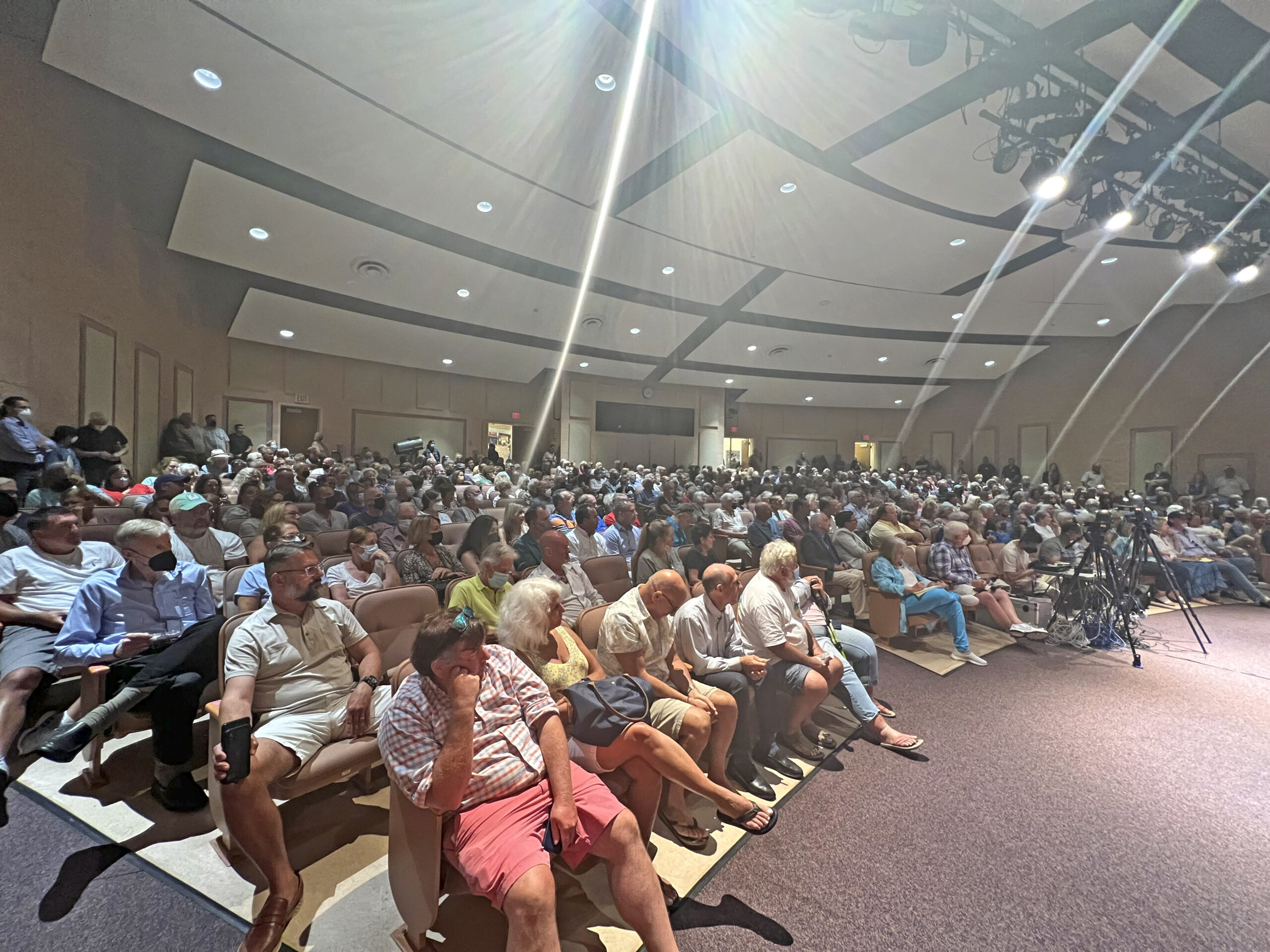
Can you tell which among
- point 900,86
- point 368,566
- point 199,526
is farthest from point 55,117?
point 900,86

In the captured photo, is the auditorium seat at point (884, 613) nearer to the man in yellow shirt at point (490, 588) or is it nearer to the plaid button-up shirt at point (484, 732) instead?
the man in yellow shirt at point (490, 588)

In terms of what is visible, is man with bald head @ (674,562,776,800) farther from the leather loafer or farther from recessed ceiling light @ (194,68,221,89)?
recessed ceiling light @ (194,68,221,89)

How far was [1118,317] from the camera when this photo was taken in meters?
13.2

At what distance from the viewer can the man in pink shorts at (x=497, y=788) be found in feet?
4.30

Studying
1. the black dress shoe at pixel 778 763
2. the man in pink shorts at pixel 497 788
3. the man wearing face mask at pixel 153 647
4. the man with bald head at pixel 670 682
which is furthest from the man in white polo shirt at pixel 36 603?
the black dress shoe at pixel 778 763

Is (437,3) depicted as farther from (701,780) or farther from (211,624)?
(701,780)

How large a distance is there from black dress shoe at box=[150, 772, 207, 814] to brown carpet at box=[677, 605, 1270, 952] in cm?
193

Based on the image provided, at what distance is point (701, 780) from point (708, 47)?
225 inches

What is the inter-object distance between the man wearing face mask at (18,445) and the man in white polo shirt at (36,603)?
2.37 metres

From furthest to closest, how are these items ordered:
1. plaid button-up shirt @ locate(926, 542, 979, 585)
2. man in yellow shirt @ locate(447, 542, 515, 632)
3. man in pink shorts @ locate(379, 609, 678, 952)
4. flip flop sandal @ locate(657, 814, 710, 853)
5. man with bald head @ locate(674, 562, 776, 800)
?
plaid button-up shirt @ locate(926, 542, 979, 585), man in yellow shirt @ locate(447, 542, 515, 632), man with bald head @ locate(674, 562, 776, 800), flip flop sandal @ locate(657, 814, 710, 853), man in pink shorts @ locate(379, 609, 678, 952)

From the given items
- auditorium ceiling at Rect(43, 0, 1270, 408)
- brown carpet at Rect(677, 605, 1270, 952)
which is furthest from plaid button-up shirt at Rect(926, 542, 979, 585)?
auditorium ceiling at Rect(43, 0, 1270, 408)

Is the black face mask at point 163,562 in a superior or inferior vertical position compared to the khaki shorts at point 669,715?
superior

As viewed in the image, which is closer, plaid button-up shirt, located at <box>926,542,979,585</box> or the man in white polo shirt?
the man in white polo shirt

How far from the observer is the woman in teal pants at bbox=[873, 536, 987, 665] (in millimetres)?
3973
